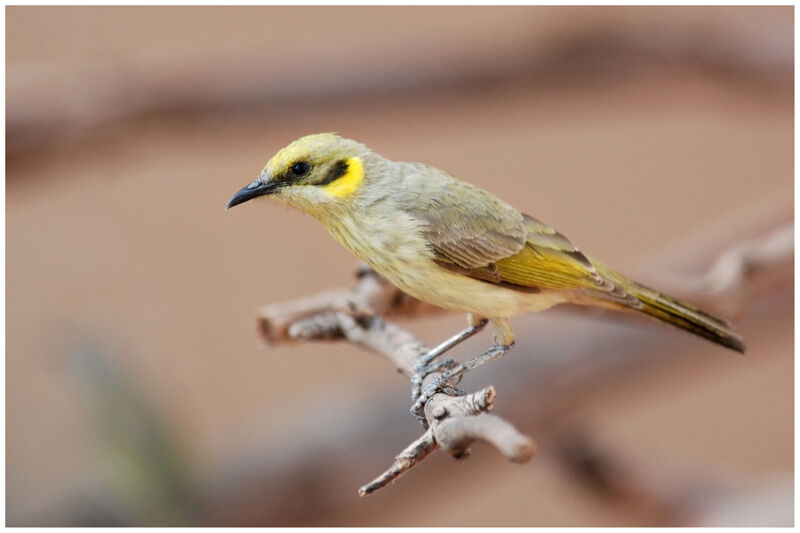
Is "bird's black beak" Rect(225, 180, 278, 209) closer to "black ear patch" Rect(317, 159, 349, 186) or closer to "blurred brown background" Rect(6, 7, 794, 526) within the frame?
"black ear patch" Rect(317, 159, 349, 186)

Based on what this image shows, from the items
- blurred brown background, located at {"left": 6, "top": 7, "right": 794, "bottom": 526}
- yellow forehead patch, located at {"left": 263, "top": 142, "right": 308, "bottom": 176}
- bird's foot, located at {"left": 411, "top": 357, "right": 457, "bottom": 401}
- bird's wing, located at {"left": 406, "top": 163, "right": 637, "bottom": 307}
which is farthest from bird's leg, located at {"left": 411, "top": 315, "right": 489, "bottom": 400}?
blurred brown background, located at {"left": 6, "top": 7, "right": 794, "bottom": 526}

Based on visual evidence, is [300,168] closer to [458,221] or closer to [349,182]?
[349,182]

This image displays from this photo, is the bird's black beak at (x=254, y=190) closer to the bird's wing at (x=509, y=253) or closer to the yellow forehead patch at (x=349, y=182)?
the yellow forehead patch at (x=349, y=182)

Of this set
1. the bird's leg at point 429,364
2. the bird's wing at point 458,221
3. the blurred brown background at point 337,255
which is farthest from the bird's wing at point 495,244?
the blurred brown background at point 337,255

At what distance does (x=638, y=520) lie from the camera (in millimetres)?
2223

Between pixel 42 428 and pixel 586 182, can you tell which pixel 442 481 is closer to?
pixel 586 182

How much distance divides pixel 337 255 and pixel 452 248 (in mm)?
1694

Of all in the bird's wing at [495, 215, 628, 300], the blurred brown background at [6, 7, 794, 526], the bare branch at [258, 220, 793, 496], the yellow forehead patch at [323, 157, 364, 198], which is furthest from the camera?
the blurred brown background at [6, 7, 794, 526]

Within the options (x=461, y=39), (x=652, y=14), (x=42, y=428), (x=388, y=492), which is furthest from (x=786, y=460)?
(x=42, y=428)

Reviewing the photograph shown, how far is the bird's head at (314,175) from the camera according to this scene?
102 cm

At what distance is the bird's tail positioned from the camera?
4.05 feet

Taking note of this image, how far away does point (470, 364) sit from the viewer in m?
1.16

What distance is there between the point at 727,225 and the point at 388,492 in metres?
1.20

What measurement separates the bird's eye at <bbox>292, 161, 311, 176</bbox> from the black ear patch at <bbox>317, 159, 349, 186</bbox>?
30 mm
